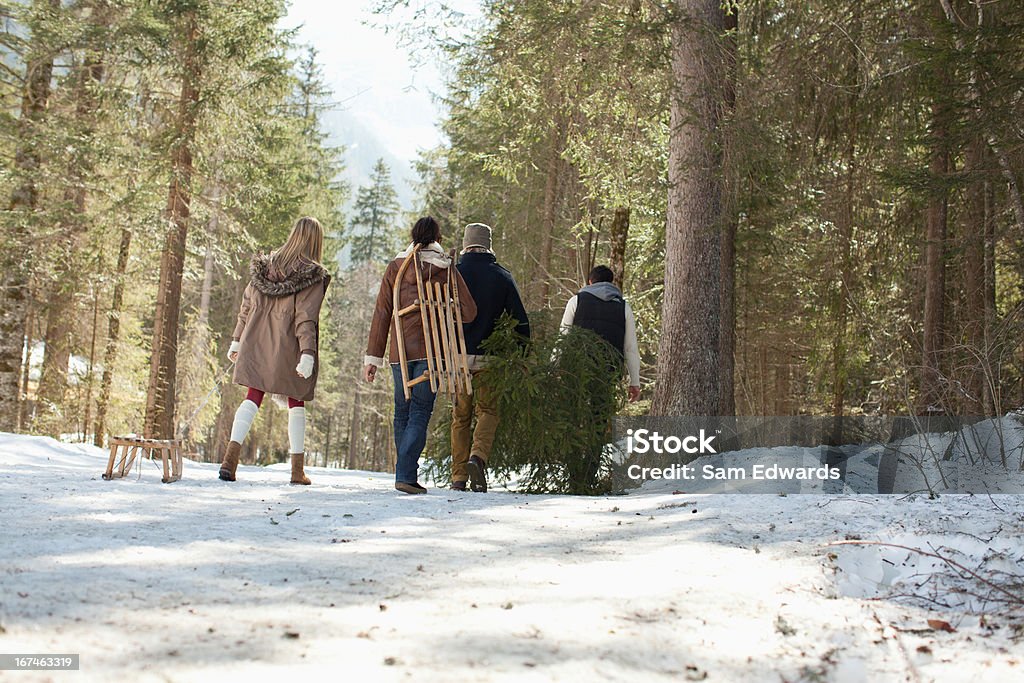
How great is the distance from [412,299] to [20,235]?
12.8m

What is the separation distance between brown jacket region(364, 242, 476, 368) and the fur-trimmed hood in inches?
23.4

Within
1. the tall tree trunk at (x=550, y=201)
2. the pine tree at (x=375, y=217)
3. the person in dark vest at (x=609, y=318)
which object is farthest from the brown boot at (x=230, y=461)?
the pine tree at (x=375, y=217)

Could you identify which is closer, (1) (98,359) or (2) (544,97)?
(2) (544,97)

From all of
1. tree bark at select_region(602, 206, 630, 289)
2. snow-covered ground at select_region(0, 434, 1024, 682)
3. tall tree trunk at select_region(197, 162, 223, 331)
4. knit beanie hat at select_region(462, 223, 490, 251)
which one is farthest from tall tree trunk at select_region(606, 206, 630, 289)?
snow-covered ground at select_region(0, 434, 1024, 682)

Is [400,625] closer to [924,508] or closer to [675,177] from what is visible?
[924,508]

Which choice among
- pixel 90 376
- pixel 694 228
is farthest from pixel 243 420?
pixel 90 376

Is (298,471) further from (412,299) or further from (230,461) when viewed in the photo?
(412,299)

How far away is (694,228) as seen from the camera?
1022cm

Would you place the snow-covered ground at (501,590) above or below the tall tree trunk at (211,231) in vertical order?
below

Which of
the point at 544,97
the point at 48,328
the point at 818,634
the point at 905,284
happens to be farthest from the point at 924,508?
the point at 48,328

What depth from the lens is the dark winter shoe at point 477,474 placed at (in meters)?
7.86

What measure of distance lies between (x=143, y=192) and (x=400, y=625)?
15.2m

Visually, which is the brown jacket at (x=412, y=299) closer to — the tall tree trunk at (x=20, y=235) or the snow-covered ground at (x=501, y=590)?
the snow-covered ground at (x=501, y=590)

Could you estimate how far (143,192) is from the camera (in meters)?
16.7
